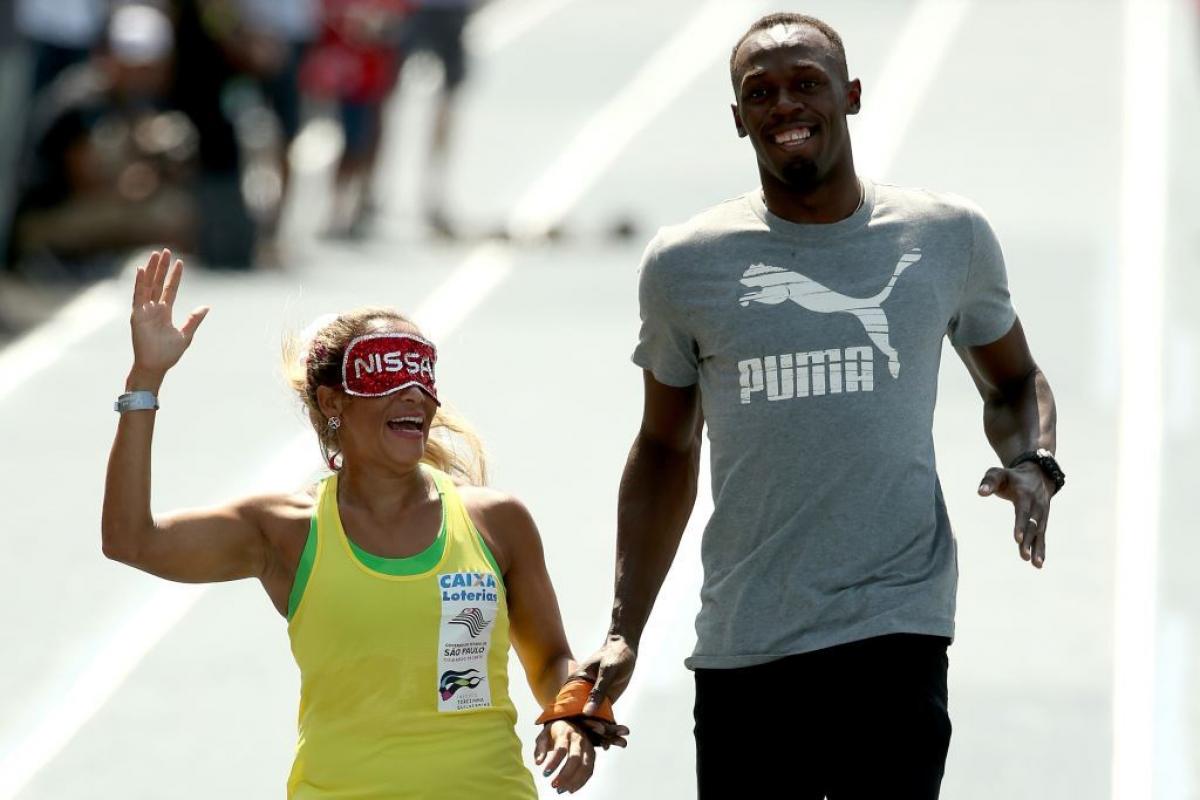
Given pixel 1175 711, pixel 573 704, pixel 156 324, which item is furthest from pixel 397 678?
pixel 1175 711

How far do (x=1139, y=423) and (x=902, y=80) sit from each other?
11661 millimetres

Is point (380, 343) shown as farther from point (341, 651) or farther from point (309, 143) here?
point (309, 143)

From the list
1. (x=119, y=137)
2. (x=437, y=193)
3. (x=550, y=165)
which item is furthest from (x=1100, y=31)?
(x=119, y=137)

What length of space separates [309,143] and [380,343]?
661 inches

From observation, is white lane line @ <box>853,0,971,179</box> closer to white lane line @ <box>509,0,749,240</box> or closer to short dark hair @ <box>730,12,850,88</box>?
white lane line @ <box>509,0,749,240</box>

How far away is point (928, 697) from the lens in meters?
5.14

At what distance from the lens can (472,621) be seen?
505 centimetres

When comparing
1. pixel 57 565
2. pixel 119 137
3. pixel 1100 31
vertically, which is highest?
pixel 1100 31

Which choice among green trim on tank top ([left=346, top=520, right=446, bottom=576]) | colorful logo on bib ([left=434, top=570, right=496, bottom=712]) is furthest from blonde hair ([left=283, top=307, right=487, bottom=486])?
colorful logo on bib ([left=434, top=570, right=496, bottom=712])

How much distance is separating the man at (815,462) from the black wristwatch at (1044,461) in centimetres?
2

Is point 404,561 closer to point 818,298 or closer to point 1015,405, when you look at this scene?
point 818,298

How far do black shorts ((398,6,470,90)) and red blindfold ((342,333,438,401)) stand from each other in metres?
13.9

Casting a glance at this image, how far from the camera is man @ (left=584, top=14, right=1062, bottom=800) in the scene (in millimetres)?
5094

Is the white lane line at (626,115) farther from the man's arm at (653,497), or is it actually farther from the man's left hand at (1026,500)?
the man's left hand at (1026,500)
